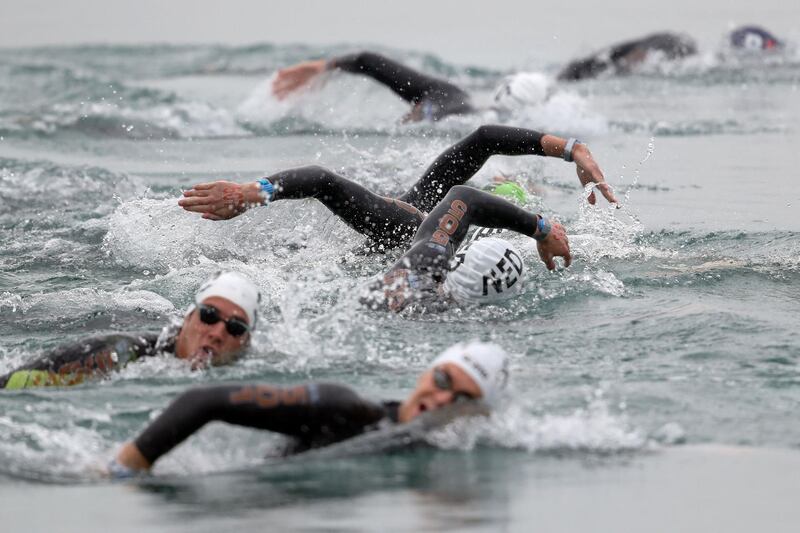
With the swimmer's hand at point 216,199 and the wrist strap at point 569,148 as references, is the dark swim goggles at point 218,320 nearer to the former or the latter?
the swimmer's hand at point 216,199

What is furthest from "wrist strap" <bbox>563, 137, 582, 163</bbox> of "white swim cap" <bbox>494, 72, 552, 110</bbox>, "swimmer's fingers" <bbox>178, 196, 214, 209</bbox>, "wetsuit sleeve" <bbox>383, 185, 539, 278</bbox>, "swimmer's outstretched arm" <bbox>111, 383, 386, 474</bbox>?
"white swim cap" <bbox>494, 72, 552, 110</bbox>

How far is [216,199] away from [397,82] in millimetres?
6742

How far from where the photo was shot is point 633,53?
72.8 feet

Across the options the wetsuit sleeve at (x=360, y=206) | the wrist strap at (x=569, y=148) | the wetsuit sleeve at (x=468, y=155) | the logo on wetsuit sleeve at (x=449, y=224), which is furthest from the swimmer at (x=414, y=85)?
the logo on wetsuit sleeve at (x=449, y=224)

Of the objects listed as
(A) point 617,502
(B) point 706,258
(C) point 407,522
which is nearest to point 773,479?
(A) point 617,502

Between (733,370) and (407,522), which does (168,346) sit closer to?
(407,522)

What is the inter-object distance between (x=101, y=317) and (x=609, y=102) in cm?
1238

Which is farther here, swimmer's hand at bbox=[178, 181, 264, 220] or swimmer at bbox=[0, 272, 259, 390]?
swimmer's hand at bbox=[178, 181, 264, 220]

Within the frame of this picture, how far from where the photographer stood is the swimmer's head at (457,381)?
582 centimetres

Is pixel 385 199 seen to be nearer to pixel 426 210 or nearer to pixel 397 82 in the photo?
pixel 426 210

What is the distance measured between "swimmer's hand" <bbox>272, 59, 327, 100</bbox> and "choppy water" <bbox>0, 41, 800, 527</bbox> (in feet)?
2.69

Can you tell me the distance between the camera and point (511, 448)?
611cm

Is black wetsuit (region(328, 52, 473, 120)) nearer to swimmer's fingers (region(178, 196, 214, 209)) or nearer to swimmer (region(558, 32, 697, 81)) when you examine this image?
swimmer's fingers (region(178, 196, 214, 209))

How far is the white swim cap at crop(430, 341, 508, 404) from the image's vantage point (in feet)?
19.3
